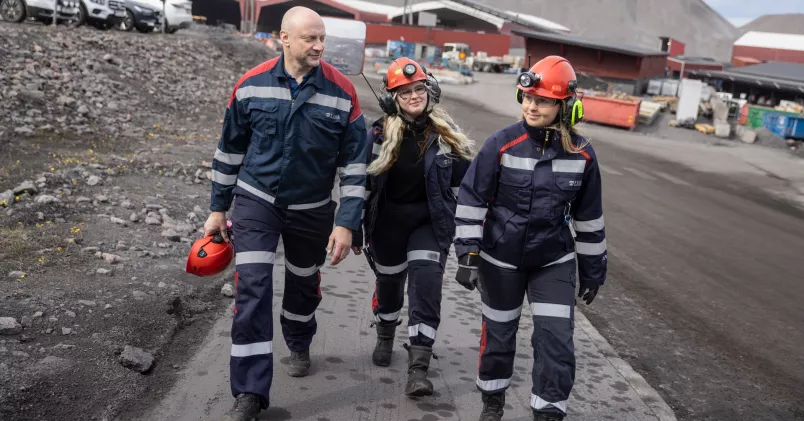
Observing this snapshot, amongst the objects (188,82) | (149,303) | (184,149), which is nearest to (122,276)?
(149,303)

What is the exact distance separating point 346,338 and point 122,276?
5.98 ft

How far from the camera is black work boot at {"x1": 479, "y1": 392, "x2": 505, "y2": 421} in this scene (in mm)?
4059

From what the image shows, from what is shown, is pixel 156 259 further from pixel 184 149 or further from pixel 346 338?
pixel 184 149

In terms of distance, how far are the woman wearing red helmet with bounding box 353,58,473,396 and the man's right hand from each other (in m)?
0.79

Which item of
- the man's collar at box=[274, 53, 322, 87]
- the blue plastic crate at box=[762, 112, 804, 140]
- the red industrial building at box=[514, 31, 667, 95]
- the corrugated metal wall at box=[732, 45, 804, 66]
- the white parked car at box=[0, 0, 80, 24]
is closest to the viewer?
the man's collar at box=[274, 53, 322, 87]

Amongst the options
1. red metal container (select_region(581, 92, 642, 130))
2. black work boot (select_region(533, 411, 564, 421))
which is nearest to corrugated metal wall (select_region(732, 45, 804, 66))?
A: red metal container (select_region(581, 92, 642, 130))

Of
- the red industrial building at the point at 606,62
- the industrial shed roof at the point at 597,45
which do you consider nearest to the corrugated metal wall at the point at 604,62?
the red industrial building at the point at 606,62

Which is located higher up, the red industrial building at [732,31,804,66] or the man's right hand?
the red industrial building at [732,31,804,66]

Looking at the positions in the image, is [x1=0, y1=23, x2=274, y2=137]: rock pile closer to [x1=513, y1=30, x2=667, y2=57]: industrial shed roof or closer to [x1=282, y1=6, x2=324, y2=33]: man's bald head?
[x1=282, y1=6, x2=324, y2=33]: man's bald head

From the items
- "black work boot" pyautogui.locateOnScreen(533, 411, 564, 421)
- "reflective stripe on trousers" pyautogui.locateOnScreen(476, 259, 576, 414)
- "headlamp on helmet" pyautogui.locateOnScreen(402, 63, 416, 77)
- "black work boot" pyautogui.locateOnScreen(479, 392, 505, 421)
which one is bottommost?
"black work boot" pyautogui.locateOnScreen(479, 392, 505, 421)

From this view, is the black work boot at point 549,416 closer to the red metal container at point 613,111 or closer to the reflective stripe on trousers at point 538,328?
the reflective stripe on trousers at point 538,328

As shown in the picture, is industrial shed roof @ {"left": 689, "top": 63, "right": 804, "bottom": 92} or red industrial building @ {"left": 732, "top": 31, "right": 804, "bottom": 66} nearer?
industrial shed roof @ {"left": 689, "top": 63, "right": 804, "bottom": 92}

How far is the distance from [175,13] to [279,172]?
73.8 ft

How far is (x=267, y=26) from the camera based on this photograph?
73125 millimetres
